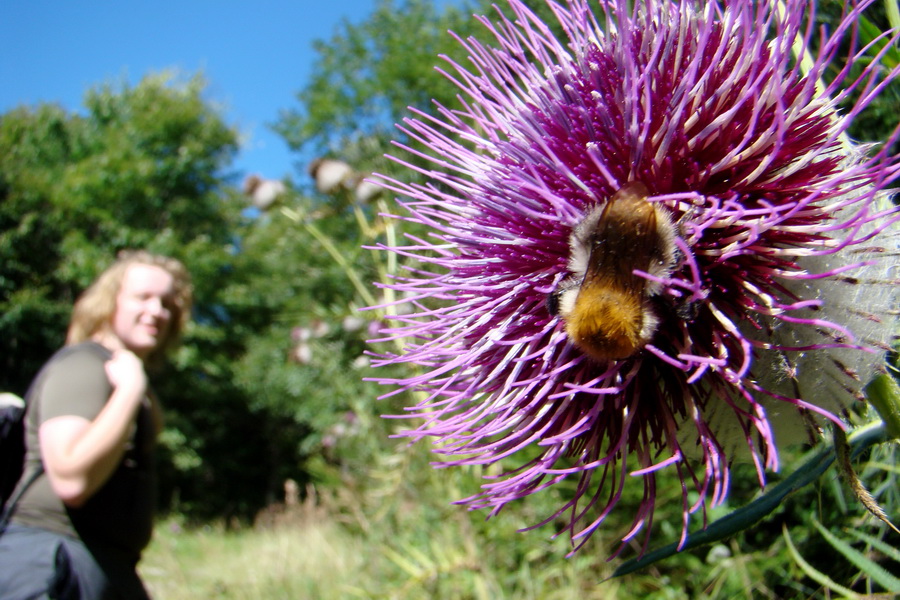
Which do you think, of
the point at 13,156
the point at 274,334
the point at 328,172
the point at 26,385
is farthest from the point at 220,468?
the point at 328,172

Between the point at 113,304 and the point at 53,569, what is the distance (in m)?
1.13

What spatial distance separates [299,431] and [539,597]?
590 inches

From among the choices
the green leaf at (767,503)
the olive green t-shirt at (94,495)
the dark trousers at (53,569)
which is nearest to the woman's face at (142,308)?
the olive green t-shirt at (94,495)

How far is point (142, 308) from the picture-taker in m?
2.90

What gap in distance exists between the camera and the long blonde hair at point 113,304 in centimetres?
286

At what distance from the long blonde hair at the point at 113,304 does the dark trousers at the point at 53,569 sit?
0.90 metres

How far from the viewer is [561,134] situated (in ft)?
4.22

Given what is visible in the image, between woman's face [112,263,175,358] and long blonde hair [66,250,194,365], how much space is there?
0.12ft

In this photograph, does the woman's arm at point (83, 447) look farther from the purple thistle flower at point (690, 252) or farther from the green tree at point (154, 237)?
the green tree at point (154, 237)

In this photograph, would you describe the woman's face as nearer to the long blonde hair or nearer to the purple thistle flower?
the long blonde hair

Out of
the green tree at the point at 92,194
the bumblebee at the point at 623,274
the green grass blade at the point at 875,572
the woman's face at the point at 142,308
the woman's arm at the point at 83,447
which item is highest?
the green tree at the point at 92,194

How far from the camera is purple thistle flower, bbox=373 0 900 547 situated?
102cm

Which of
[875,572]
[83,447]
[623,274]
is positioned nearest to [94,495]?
[83,447]

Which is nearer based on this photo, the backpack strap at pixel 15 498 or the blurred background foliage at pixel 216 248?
the backpack strap at pixel 15 498
